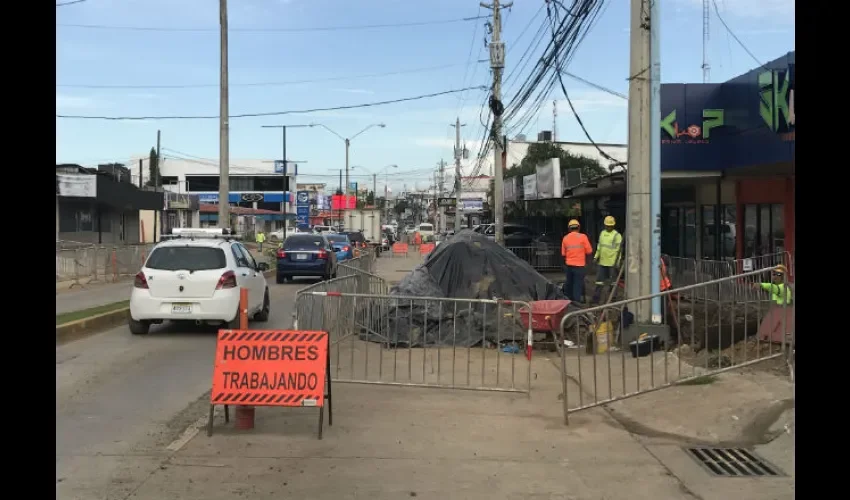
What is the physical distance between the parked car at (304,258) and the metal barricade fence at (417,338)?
38.8 feet

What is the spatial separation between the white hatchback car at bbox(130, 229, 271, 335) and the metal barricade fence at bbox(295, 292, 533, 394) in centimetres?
193

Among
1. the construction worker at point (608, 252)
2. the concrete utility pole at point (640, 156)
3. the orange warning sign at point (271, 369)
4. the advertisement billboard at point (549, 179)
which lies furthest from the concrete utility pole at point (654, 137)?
the advertisement billboard at point (549, 179)

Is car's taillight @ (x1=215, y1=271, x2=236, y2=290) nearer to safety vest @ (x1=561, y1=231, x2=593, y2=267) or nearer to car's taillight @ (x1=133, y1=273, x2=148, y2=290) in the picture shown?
car's taillight @ (x1=133, y1=273, x2=148, y2=290)

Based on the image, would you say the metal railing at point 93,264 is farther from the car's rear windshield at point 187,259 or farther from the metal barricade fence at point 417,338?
the metal barricade fence at point 417,338

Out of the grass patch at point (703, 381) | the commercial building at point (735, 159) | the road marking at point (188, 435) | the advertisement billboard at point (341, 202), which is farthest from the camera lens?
the advertisement billboard at point (341, 202)

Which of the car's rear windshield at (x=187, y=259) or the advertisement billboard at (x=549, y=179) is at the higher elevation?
the advertisement billboard at (x=549, y=179)

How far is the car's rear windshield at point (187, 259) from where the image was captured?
12422mm

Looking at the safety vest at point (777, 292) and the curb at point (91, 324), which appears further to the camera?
the curb at point (91, 324)

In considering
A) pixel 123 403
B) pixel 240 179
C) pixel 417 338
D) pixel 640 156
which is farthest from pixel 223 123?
pixel 240 179

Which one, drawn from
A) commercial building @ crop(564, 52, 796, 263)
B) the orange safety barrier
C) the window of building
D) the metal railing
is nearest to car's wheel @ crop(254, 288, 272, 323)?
commercial building @ crop(564, 52, 796, 263)

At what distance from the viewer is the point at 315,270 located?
955 inches

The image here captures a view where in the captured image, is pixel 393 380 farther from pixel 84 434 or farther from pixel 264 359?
pixel 84 434

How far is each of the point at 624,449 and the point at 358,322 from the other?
6.01 metres
